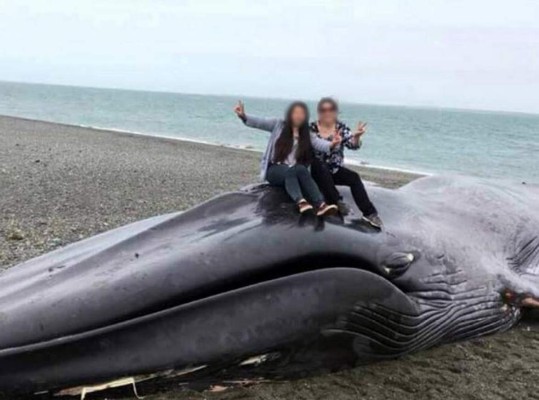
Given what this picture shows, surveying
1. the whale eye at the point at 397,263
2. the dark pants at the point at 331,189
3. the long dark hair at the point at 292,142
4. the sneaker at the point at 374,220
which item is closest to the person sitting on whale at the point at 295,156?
the long dark hair at the point at 292,142

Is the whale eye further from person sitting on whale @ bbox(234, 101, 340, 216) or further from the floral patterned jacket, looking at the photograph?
the floral patterned jacket

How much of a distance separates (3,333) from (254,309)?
5.09ft

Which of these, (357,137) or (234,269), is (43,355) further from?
(357,137)

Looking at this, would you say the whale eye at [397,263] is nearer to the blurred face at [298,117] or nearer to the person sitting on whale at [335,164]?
the person sitting on whale at [335,164]

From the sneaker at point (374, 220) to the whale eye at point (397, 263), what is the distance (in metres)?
0.28

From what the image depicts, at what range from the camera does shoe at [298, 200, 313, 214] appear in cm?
524

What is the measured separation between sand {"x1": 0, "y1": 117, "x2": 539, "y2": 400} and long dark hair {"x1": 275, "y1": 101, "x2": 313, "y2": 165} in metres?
1.72

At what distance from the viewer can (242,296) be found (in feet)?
15.2

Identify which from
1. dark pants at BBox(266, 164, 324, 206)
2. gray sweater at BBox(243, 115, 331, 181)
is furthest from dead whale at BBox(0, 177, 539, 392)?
gray sweater at BBox(243, 115, 331, 181)

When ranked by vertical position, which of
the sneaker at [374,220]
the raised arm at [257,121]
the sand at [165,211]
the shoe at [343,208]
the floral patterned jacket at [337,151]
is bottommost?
the sand at [165,211]

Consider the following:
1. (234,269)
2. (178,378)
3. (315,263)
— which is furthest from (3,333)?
(315,263)

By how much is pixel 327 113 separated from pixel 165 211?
847cm

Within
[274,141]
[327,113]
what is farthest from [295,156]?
[327,113]

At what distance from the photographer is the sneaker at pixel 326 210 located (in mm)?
5250
